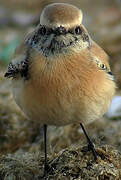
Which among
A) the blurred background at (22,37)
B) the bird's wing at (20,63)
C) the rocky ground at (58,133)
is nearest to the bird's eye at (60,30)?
the bird's wing at (20,63)

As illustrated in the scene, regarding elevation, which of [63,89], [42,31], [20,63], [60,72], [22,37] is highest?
[22,37]

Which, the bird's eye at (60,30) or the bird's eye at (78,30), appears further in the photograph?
the bird's eye at (78,30)

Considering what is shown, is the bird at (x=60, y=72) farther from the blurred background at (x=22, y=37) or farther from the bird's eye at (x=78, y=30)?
the blurred background at (x=22, y=37)

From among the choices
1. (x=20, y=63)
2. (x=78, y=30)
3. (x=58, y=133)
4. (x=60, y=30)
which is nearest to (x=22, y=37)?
(x=58, y=133)

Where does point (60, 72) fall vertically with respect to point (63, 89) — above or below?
above

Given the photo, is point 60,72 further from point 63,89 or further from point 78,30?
point 78,30

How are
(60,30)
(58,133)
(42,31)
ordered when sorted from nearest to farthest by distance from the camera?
(60,30) → (42,31) → (58,133)
